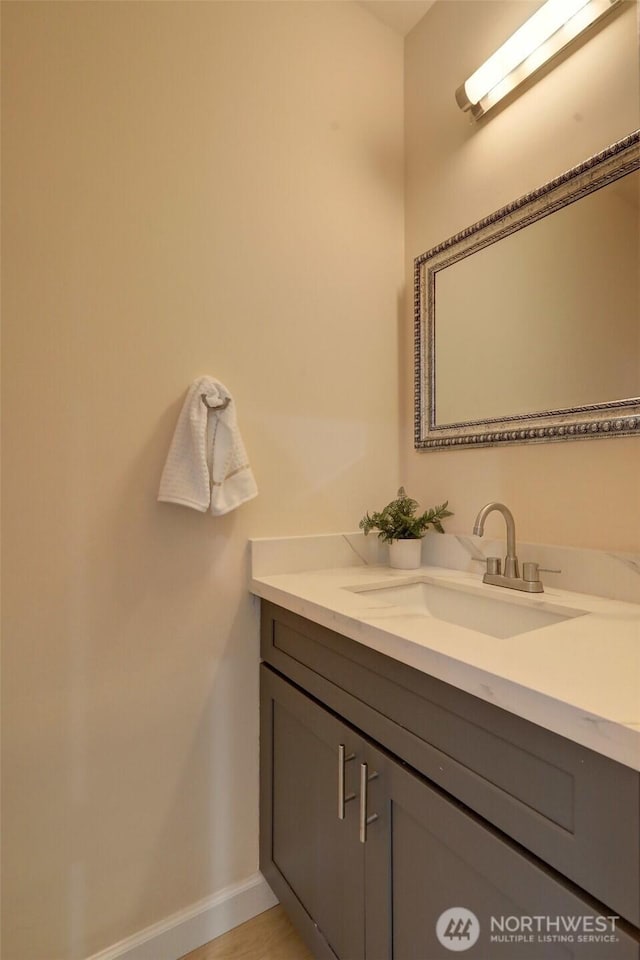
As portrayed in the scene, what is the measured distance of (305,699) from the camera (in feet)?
3.40

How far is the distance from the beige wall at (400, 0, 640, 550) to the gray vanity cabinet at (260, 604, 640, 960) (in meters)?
0.60

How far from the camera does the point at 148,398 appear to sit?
1103 millimetres

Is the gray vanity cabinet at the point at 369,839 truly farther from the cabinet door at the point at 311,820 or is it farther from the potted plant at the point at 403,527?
the potted plant at the point at 403,527

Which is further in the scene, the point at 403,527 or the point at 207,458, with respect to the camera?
the point at 403,527

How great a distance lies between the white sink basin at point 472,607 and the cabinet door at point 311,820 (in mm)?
310

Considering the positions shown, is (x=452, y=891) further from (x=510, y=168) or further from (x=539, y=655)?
(x=510, y=168)

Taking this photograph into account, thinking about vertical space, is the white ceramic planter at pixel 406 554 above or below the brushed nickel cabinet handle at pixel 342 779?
above

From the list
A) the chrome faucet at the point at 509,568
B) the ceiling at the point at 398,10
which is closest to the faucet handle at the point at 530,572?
the chrome faucet at the point at 509,568

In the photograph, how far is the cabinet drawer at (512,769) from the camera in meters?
0.49

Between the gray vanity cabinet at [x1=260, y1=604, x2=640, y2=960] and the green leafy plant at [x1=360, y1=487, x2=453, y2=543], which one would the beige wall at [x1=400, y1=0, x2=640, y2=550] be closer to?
the green leafy plant at [x1=360, y1=487, x2=453, y2=543]

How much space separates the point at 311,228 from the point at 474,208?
470 mm

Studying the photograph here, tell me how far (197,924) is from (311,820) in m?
0.46

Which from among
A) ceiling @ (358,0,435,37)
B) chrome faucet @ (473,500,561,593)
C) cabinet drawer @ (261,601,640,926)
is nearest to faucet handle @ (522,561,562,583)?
chrome faucet @ (473,500,561,593)
